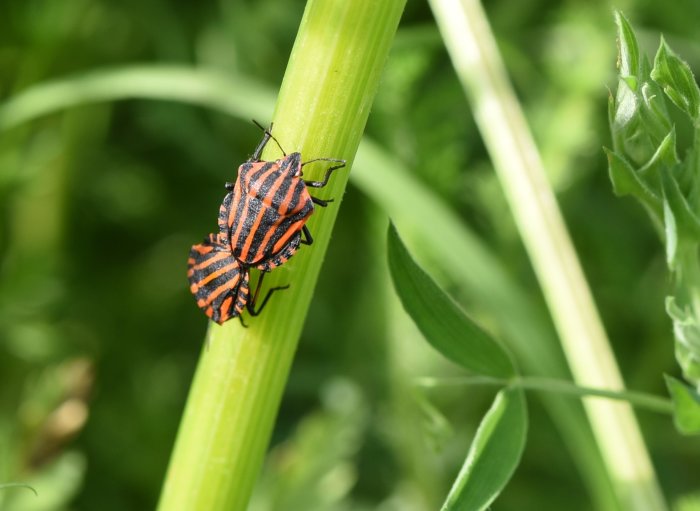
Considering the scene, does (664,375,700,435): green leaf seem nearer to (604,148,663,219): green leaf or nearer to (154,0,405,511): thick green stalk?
(604,148,663,219): green leaf

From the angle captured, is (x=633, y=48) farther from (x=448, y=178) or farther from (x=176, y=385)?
(x=176, y=385)

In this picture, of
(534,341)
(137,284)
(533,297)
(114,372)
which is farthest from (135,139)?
(534,341)

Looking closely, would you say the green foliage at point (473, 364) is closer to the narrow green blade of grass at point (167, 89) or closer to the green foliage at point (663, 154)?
the green foliage at point (663, 154)

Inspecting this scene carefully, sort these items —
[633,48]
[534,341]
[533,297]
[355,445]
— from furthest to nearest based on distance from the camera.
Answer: [533,297]
[355,445]
[534,341]
[633,48]

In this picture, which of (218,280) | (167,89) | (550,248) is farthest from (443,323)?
(167,89)

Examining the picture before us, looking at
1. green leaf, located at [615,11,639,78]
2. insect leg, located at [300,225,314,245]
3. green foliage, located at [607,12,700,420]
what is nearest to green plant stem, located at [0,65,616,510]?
green foliage, located at [607,12,700,420]

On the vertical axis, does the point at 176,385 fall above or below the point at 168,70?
below

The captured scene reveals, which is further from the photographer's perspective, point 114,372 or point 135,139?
point 135,139
